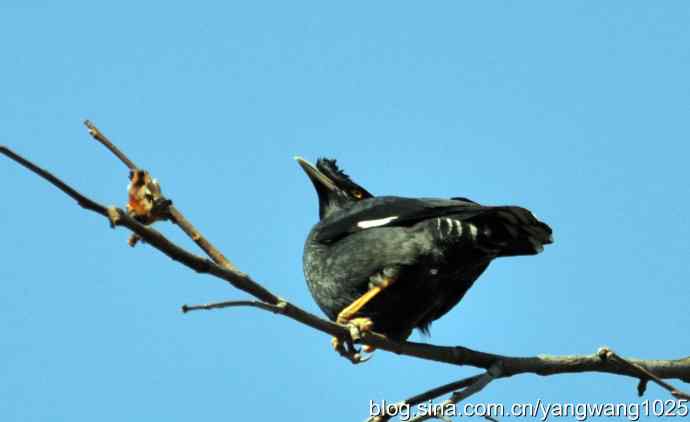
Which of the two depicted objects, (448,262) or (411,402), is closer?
(411,402)

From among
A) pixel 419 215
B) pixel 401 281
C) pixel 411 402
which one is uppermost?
pixel 419 215

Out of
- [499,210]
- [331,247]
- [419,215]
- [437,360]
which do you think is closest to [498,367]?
[437,360]

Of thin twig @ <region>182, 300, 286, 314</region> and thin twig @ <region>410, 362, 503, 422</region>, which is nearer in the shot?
thin twig @ <region>182, 300, 286, 314</region>

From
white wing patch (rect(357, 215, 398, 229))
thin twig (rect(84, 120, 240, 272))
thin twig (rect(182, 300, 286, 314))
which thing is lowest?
thin twig (rect(182, 300, 286, 314))

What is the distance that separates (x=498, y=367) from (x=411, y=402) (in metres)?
0.67

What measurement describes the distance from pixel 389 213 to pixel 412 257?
72 centimetres

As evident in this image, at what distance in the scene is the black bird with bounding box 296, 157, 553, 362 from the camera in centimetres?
742

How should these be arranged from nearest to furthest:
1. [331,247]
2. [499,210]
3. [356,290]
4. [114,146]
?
[114,146] → [499,210] → [356,290] → [331,247]

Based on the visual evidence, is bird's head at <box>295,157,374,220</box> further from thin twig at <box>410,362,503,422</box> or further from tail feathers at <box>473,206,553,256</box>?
thin twig at <box>410,362,503,422</box>

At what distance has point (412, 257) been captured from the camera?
7.45m

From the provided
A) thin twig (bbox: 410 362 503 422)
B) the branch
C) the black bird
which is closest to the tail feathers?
the black bird

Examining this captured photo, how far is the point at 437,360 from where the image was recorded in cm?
622

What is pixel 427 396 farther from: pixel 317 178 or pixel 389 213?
pixel 317 178

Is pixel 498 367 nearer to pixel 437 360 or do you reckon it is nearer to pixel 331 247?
pixel 437 360
